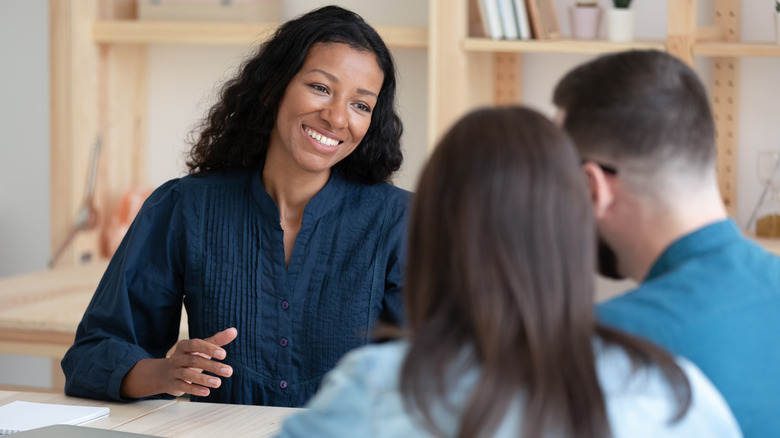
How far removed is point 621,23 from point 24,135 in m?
2.14

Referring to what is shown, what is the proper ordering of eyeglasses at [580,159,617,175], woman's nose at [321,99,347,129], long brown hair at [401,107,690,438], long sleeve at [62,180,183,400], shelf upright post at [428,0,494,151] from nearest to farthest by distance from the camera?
long brown hair at [401,107,690,438], eyeglasses at [580,159,617,175], long sleeve at [62,180,183,400], woman's nose at [321,99,347,129], shelf upright post at [428,0,494,151]

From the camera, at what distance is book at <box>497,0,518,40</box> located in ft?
8.57

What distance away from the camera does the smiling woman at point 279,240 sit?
1.62 meters

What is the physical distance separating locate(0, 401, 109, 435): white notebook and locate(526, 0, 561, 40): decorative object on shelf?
5.41ft

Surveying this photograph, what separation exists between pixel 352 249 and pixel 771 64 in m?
1.66

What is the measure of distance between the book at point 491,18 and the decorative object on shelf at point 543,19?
89 mm

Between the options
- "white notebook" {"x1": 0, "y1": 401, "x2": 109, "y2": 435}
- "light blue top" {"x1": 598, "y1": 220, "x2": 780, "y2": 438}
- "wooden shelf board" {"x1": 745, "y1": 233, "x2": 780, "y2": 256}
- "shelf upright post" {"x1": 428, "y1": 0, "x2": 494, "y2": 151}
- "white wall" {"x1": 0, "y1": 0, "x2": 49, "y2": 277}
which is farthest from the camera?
"white wall" {"x1": 0, "y1": 0, "x2": 49, "y2": 277}

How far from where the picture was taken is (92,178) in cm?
307

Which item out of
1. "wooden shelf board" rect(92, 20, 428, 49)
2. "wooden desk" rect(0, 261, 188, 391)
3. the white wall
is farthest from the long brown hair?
the white wall

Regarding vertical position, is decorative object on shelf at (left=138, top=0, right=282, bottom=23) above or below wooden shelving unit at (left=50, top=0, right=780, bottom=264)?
above

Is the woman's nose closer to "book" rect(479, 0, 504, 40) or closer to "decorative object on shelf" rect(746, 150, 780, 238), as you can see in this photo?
"book" rect(479, 0, 504, 40)

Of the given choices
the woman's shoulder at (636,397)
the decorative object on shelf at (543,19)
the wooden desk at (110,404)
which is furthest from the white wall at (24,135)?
the woman's shoulder at (636,397)

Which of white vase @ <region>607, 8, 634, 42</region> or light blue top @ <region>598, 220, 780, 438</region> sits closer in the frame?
light blue top @ <region>598, 220, 780, 438</region>

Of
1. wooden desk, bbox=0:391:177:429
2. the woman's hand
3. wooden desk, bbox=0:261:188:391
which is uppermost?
the woman's hand
